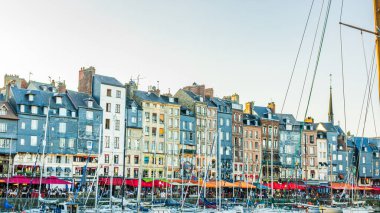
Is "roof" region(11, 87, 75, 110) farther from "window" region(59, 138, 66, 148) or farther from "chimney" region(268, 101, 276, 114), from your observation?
"chimney" region(268, 101, 276, 114)

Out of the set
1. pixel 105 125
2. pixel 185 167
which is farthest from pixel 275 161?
pixel 105 125

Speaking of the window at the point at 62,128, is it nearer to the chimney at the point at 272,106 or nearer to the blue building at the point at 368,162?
the chimney at the point at 272,106

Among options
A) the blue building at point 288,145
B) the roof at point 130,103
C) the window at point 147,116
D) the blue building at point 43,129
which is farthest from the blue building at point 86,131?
the blue building at point 288,145

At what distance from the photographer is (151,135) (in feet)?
232

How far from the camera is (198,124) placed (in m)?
76.4

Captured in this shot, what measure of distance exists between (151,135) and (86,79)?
1153cm

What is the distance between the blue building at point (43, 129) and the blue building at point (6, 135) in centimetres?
66

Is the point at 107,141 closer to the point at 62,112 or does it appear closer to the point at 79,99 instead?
the point at 79,99

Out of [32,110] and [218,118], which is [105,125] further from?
[218,118]

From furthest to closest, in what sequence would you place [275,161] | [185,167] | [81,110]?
[275,161] < [185,167] < [81,110]

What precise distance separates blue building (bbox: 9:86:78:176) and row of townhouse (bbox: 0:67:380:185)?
11 centimetres

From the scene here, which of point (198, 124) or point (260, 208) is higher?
point (198, 124)

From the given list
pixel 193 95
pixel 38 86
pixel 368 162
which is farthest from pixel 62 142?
pixel 368 162

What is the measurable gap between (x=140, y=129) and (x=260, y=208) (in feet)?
74.0
